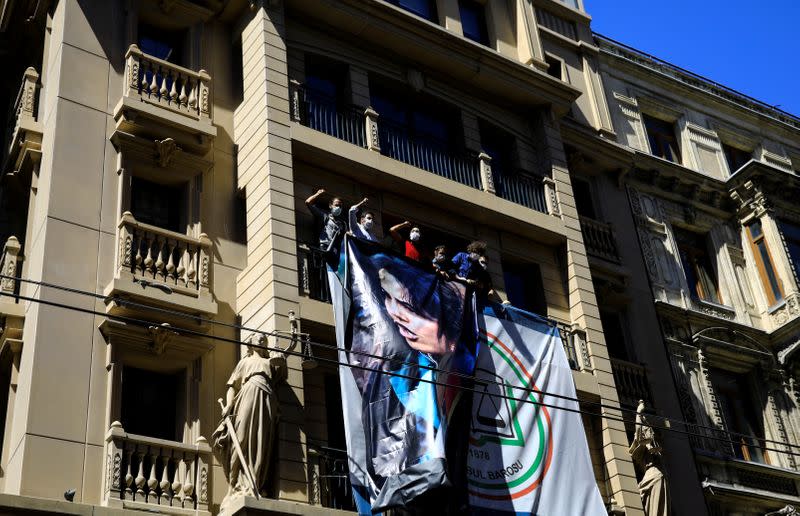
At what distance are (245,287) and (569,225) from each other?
29.5ft

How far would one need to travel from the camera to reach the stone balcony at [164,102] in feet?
69.9

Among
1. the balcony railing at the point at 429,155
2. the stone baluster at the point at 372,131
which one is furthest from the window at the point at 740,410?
the stone baluster at the point at 372,131

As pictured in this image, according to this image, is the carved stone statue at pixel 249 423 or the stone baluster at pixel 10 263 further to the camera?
the stone baluster at pixel 10 263

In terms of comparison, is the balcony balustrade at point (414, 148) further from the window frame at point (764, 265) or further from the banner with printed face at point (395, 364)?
the window frame at point (764, 265)

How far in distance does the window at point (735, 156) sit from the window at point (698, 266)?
13.0ft

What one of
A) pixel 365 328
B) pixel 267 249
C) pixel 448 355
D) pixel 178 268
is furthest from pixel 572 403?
pixel 178 268

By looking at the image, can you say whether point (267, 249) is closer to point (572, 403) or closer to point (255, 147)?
point (255, 147)

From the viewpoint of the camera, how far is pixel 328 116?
2330 centimetres

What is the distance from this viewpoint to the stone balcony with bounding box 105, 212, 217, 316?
63.4 feet

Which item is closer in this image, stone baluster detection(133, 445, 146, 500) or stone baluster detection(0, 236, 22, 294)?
stone baluster detection(133, 445, 146, 500)

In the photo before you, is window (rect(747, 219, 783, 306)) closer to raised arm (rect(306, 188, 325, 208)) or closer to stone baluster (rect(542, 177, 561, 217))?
stone baluster (rect(542, 177, 561, 217))

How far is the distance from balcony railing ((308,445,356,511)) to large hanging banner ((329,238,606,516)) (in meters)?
0.65

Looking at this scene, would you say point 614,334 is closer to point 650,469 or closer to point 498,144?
point 650,469

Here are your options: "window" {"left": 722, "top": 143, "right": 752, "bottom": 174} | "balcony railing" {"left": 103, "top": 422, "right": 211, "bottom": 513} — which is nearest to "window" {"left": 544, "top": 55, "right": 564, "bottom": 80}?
"window" {"left": 722, "top": 143, "right": 752, "bottom": 174}
